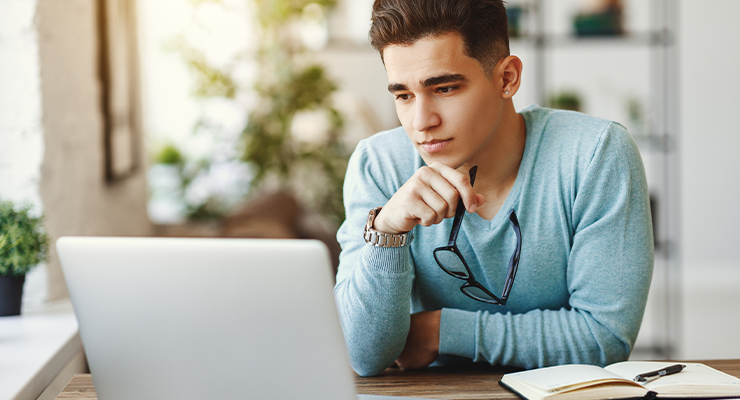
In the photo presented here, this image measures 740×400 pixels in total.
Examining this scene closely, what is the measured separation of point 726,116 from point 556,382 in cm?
523

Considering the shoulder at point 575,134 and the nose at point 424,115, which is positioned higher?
the nose at point 424,115

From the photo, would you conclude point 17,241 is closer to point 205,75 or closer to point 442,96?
point 442,96

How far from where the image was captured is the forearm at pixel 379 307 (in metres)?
1.06

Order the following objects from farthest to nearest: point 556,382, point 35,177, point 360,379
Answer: point 35,177 → point 360,379 → point 556,382

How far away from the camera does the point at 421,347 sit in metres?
1.12

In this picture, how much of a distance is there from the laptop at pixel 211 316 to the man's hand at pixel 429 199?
0.36 metres

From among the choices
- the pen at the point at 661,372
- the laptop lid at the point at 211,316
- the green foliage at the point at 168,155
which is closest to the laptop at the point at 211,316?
the laptop lid at the point at 211,316

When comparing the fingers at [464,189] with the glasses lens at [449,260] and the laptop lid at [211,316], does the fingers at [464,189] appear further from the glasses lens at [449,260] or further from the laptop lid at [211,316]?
the laptop lid at [211,316]

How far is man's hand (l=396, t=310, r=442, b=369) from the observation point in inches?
44.1

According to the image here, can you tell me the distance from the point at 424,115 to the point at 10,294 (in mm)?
1101

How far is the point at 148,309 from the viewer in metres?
0.72

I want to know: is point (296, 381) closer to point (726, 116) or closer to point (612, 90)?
point (612, 90)

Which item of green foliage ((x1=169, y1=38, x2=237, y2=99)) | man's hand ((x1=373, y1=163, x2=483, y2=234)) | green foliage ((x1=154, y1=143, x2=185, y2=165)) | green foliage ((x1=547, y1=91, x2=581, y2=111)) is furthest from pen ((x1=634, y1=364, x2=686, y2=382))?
green foliage ((x1=154, y1=143, x2=185, y2=165))

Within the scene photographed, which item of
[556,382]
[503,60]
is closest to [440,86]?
[503,60]
